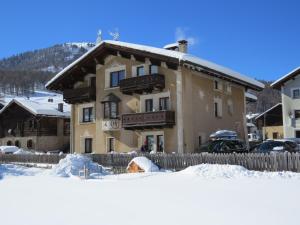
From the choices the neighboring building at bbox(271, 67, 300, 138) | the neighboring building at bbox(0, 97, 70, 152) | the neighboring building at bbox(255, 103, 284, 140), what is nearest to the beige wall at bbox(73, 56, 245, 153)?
the neighboring building at bbox(271, 67, 300, 138)

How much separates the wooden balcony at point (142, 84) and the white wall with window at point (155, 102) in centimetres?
49

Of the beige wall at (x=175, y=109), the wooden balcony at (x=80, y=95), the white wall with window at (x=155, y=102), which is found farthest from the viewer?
the wooden balcony at (x=80, y=95)

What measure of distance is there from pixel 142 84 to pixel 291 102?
19.8 m

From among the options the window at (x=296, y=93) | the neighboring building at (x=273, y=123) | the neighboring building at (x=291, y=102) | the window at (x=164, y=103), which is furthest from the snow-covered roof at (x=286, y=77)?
the window at (x=164, y=103)

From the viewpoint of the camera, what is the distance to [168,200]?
40.1 feet

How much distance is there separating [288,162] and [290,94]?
26537mm

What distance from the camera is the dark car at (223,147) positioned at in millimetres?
27170

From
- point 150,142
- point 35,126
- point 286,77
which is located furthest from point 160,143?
point 35,126

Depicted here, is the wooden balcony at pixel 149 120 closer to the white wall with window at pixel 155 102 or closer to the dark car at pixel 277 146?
the white wall with window at pixel 155 102

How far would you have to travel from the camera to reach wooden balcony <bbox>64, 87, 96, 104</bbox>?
35.3m

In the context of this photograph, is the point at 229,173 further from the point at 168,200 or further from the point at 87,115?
the point at 87,115

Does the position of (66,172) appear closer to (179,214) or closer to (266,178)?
(266,178)

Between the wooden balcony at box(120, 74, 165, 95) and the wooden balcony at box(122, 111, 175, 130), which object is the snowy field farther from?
the wooden balcony at box(120, 74, 165, 95)

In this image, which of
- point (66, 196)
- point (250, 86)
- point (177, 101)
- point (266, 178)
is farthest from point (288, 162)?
point (250, 86)
